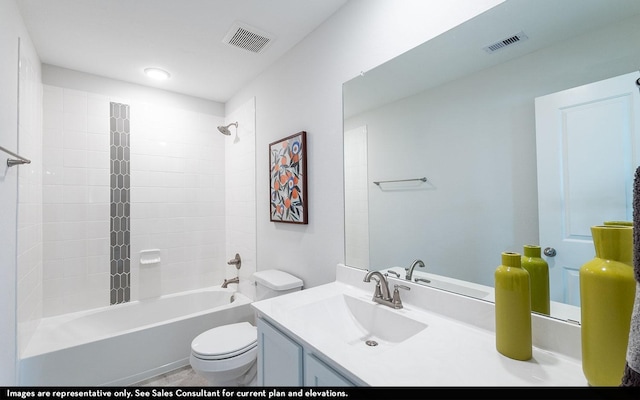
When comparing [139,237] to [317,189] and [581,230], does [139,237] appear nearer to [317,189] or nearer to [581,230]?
[317,189]

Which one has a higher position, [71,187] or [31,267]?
[71,187]

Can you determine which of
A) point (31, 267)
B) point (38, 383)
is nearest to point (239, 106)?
point (31, 267)

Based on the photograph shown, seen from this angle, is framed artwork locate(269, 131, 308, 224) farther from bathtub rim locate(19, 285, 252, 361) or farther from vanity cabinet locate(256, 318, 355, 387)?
bathtub rim locate(19, 285, 252, 361)

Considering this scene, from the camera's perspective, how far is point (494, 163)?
1069 mm

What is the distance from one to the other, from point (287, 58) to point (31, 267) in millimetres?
2355

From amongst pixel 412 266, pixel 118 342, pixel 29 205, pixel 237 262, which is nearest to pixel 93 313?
pixel 118 342

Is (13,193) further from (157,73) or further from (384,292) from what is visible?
(384,292)

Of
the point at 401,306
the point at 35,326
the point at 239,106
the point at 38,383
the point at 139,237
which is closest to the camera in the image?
the point at 401,306

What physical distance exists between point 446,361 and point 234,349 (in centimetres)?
138

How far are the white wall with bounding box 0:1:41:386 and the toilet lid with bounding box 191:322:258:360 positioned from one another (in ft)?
2.99

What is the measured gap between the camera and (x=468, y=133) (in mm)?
1152

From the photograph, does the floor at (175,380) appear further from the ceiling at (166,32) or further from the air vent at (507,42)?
the air vent at (507,42)

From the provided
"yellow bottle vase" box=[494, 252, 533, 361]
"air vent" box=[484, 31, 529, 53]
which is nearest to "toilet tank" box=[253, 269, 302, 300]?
"yellow bottle vase" box=[494, 252, 533, 361]

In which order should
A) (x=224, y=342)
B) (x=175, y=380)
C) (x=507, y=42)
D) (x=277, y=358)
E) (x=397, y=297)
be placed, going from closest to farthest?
(x=507, y=42) → (x=277, y=358) → (x=397, y=297) → (x=224, y=342) → (x=175, y=380)
